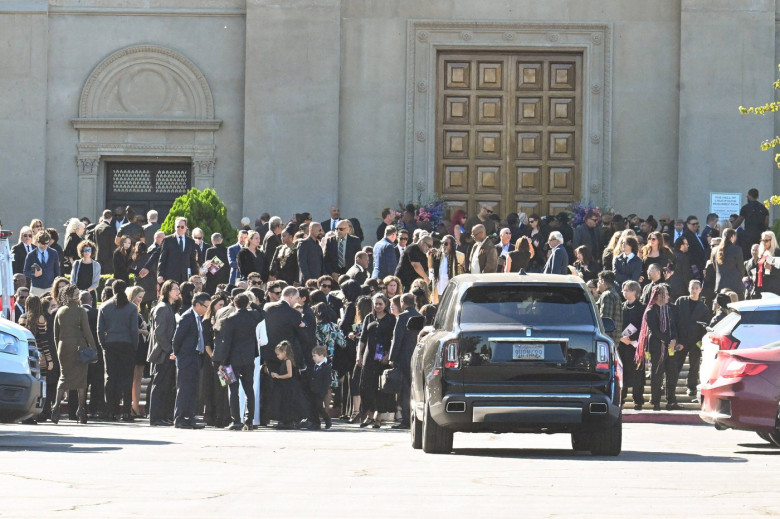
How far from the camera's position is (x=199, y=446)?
1723 cm

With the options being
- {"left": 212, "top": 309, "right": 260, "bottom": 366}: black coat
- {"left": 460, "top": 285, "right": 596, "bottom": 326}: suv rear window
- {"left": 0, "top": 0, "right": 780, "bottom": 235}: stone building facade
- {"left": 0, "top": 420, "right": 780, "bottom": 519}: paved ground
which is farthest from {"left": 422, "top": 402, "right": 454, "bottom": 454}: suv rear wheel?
{"left": 0, "top": 0, "right": 780, "bottom": 235}: stone building facade

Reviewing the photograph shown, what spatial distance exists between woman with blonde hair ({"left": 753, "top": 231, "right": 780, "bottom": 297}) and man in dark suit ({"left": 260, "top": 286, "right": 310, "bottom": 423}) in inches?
331

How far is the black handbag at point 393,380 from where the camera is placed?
21.0 m

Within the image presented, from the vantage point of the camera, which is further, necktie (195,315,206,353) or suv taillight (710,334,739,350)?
necktie (195,315,206,353)

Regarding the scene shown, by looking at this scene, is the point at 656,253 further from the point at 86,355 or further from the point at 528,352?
the point at 528,352

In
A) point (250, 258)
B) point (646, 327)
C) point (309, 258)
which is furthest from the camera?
point (250, 258)

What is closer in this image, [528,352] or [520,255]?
[528,352]

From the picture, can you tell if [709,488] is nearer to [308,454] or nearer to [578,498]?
[578,498]

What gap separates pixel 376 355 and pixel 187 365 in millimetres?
2340

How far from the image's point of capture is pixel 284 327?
69.6 feet

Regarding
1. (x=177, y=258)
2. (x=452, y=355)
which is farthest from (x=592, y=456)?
(x=177, y=258)

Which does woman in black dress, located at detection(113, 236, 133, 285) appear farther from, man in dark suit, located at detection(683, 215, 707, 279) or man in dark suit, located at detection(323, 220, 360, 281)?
man in dark suit, located at detection(683, 215, 707, 279)

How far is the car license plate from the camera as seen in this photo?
50.3 ft

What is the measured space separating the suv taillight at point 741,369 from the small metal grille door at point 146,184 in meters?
21.6
